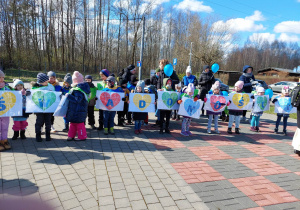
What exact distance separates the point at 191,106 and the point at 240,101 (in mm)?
1839

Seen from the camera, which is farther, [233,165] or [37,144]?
[37,144]

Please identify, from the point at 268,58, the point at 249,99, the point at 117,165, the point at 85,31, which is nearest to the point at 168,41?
the point at 85,31

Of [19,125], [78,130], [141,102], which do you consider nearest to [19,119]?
[19,125]

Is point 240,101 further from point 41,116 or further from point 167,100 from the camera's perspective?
point 41,116

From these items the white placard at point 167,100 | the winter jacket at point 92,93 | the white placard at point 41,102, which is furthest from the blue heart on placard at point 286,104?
the white placard at point 41,102

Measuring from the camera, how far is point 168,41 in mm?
51375

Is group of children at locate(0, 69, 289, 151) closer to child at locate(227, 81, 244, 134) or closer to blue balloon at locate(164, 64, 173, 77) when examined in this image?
child at locate(227, 81, 244, 134)

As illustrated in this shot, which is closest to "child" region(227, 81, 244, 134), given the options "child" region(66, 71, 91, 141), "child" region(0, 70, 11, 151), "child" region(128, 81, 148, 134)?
"child" region(128, 81, 148, 134)

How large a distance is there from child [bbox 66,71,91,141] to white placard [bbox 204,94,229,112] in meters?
3.80

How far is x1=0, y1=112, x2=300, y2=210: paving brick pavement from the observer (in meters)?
2.99

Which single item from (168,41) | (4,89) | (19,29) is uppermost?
(168,41)

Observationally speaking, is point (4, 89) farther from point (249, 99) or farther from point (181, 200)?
point (249, 99)

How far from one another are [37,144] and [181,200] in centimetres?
370

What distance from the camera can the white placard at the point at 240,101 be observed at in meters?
6.64
